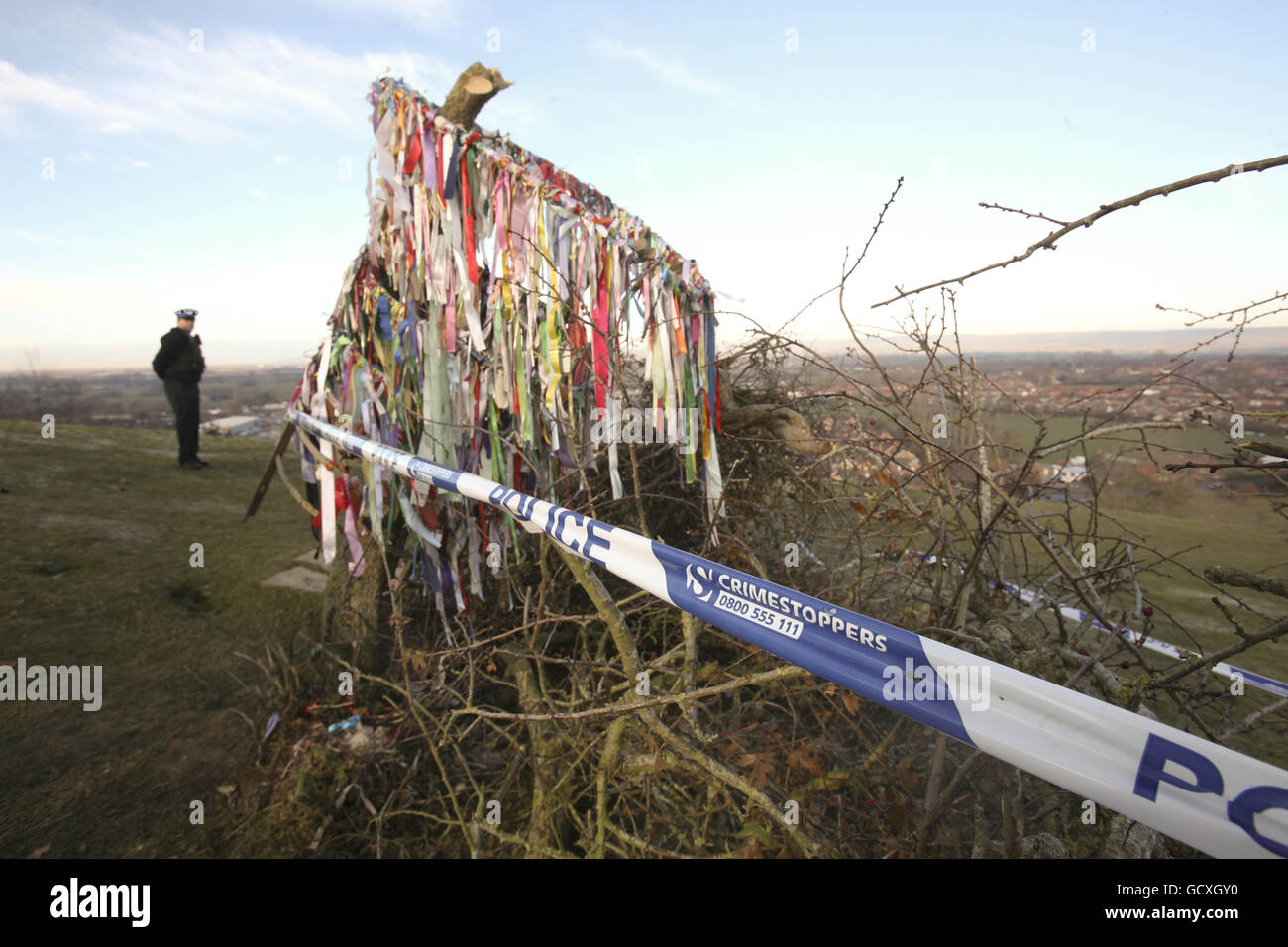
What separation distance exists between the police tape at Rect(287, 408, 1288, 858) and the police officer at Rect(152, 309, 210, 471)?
7.70m

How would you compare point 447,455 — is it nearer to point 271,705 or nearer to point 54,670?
point 271,705

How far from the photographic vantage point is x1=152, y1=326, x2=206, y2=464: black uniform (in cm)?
692

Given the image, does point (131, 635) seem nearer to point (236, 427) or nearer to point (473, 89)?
point (473, 89)

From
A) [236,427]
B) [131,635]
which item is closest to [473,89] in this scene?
[131,635]

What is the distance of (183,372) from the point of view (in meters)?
7.00

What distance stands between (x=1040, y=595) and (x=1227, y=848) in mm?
1782

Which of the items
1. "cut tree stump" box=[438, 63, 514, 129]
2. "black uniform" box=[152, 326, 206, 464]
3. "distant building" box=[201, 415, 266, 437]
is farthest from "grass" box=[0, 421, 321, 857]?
"distant building" box=[201, 415, 266, 437]

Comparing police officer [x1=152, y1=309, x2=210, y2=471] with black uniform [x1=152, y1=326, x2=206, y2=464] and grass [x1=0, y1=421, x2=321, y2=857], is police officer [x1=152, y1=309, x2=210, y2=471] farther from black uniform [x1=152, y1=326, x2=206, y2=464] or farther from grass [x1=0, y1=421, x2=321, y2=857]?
grass [x1=0, y1=421, x2=321, y2=857]

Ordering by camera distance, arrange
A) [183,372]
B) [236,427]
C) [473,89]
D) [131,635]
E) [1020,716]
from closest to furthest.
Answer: [1020,716] → [473,89] → [131,635] → [183,372] → [236,427]

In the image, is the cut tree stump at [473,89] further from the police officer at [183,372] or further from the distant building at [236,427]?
the distant building at [236,427]

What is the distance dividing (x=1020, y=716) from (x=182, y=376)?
8.62m

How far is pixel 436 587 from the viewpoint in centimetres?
376
